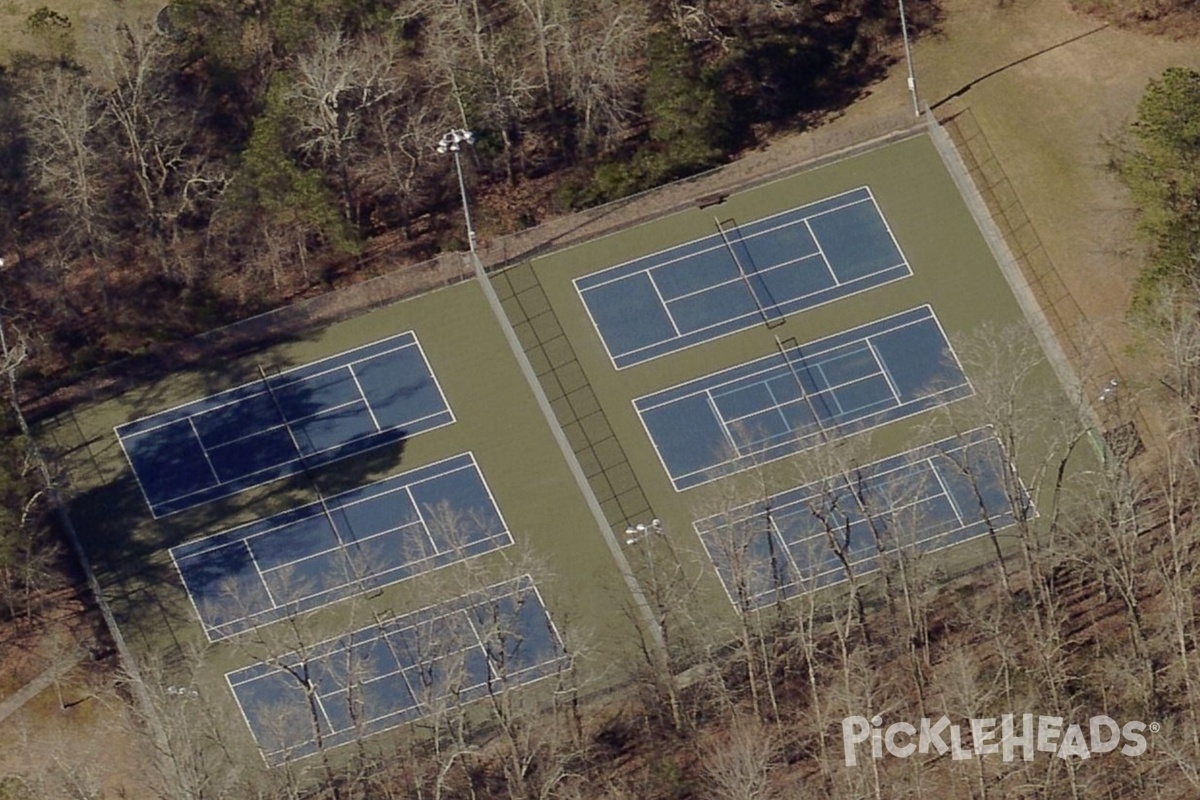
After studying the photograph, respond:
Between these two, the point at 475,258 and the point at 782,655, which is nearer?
the point at 782,655

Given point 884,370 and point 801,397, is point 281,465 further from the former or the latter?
point 884,370

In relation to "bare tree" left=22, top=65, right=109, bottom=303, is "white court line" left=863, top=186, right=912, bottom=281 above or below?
below

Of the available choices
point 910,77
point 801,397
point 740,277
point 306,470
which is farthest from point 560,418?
point 910,77

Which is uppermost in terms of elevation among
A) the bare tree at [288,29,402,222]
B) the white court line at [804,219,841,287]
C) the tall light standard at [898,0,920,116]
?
the bare tree at [288,29,402,222]

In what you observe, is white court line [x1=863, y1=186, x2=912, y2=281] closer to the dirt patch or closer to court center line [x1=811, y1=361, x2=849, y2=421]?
court center line [x1=811, y1=361, x2=849, y2=421]

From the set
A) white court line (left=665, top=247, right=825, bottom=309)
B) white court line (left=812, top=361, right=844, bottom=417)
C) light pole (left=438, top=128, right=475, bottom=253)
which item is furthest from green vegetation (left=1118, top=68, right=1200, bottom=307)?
light pole (left=438, top=128, right=475, bottom=253)

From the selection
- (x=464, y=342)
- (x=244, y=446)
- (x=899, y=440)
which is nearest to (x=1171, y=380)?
(x=899, y=440)

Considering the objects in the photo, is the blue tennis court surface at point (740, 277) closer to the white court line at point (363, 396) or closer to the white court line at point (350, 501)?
the white court line at point (350, 501)

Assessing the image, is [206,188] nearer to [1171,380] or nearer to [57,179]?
[57,179]
